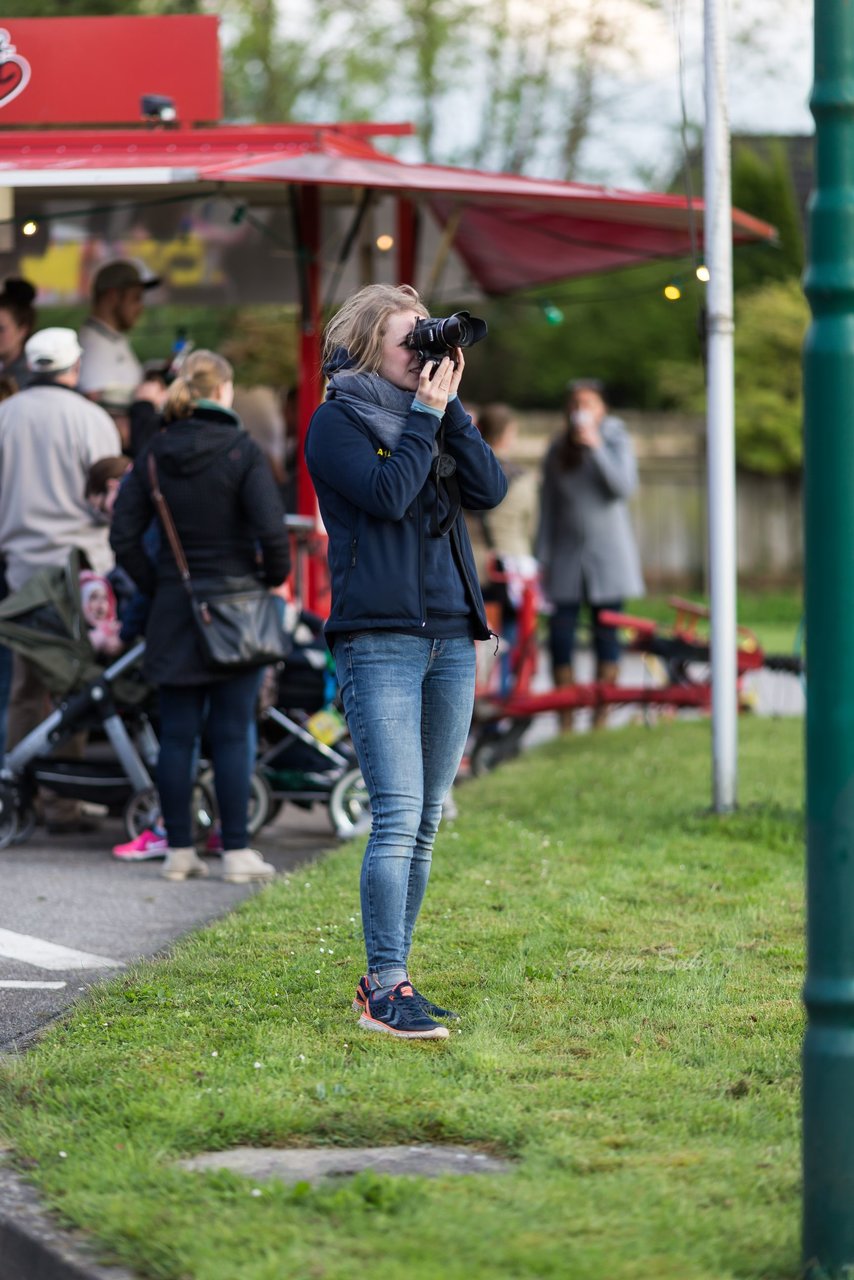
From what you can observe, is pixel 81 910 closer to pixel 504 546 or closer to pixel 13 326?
pixel 13 326

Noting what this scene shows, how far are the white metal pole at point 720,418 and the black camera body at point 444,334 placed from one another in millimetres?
3559

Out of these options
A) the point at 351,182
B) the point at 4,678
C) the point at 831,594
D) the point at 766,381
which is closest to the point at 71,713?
the point at 4,678

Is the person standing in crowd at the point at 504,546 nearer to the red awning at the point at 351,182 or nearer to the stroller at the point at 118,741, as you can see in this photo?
the red awning at the point at 351,182

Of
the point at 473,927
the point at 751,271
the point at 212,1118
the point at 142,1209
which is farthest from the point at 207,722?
the point at 751,271

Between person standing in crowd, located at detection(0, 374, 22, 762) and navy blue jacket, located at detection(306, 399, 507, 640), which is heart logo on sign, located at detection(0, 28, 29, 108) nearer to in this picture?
person standing in crowd, located at detection(0, 374, 22, 762)

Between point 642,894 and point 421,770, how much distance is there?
1920mm

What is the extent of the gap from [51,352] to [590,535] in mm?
4422

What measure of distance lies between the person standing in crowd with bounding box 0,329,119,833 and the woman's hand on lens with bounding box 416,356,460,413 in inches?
159

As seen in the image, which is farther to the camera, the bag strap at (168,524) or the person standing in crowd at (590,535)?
the person standing in crowd at (590,535)

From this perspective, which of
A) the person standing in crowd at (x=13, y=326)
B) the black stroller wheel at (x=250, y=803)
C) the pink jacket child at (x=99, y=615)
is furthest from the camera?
the person standing in crowd at (x=13, y=326)

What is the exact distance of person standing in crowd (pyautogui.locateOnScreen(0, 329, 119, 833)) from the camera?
8281mm

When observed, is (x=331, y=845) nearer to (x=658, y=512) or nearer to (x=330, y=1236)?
(x=330, y=1236)

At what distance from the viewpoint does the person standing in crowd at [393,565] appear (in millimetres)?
4492

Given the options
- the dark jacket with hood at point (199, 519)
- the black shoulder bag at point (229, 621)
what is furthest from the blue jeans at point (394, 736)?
the dark jacket with hood at point (199, 519)
